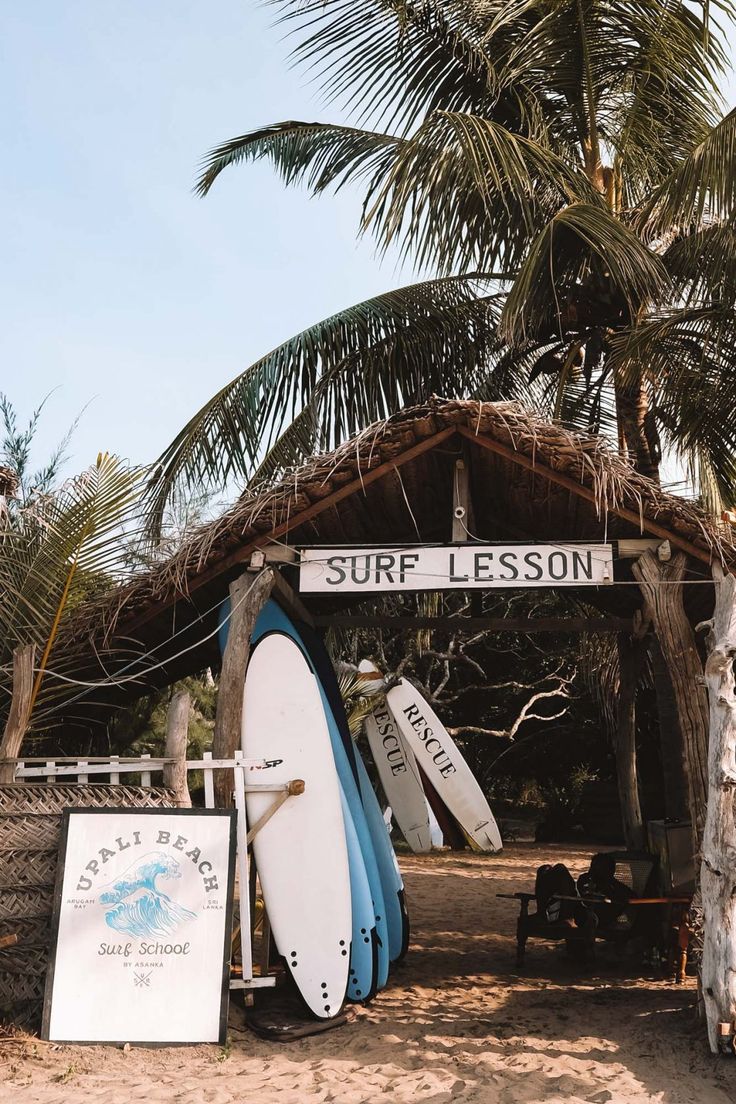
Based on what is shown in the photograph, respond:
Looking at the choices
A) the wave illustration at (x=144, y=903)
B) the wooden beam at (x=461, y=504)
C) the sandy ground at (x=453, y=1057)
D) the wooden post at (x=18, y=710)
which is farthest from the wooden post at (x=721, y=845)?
the wooden post at (x=18, y=710)

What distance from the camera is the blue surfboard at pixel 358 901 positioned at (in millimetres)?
6031

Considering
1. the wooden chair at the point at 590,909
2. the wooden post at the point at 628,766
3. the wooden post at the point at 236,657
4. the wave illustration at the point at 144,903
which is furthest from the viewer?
the wooden post at the point at 628,766

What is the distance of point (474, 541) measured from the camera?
616cm

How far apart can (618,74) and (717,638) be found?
559 cm

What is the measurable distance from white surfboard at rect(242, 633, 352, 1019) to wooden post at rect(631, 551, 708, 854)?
6.58 feet

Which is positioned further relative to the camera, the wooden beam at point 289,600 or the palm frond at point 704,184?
the palm frond at point 704,184

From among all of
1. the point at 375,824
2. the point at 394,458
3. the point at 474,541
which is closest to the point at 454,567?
the point at 474,541

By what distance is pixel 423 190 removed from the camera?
7523 mm

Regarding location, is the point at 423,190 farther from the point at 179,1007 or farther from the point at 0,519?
the point at 179,1007

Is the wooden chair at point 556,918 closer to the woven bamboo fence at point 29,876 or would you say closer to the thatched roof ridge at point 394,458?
the thatched roof ridge at point 394,458

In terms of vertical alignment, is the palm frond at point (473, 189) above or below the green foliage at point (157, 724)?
above

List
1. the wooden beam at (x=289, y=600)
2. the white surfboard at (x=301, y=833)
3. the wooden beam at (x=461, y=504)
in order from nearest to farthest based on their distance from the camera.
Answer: the white surfboard at (x=301, y=833)
the wooden beam at (x=461, y=504)
the wooden beam at (x=289, y=600)

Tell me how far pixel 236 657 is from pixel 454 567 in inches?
54.2

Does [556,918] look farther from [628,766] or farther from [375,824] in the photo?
[628,766]
